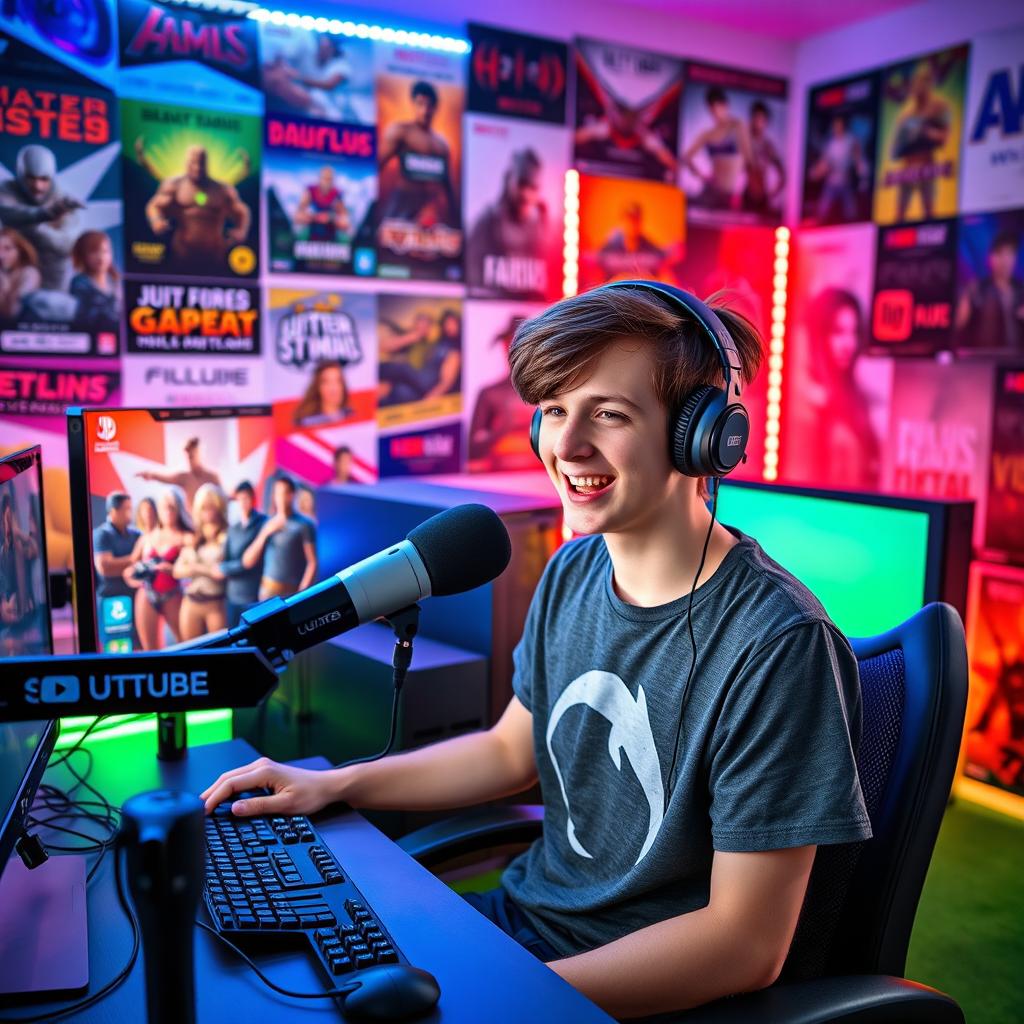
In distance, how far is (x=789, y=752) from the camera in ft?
2.97

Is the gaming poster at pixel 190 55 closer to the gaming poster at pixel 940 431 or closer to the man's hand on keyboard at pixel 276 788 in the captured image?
the man's hand on keyboard at pixel 276 788

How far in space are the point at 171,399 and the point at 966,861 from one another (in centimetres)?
220

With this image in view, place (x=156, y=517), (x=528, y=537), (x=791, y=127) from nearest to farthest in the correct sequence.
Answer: (x=156, y=517)
(x=528, y=537)
(x=791, y=127)

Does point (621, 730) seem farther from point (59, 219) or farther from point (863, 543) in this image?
point (59, 219)

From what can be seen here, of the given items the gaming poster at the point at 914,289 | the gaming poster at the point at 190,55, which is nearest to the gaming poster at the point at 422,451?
the gaming poster at the point at 190,55

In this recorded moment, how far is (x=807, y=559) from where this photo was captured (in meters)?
1.91

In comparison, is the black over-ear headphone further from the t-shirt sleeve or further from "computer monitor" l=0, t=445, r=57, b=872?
"computer monitor" l=0, t=445, r=57, b=872

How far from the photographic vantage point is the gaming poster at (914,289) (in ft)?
9.56

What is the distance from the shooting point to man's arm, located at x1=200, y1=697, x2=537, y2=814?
1.14m

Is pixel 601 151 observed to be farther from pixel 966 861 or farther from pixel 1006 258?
pixel 966 861

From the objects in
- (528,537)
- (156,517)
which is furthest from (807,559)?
(156,517)

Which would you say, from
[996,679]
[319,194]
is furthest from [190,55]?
[996,679]

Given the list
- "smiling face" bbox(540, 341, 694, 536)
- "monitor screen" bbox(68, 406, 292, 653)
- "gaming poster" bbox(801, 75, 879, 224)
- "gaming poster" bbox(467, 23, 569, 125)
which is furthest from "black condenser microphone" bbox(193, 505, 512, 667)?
"gaming poster" bbox(801, 75, 879, 224)

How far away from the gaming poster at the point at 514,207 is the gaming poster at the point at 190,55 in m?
0.62
